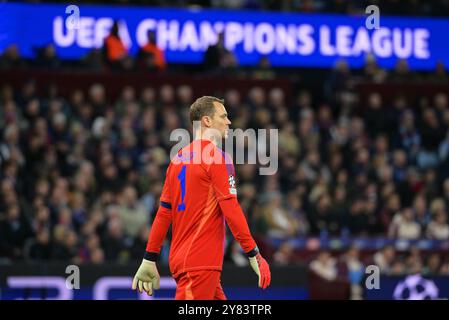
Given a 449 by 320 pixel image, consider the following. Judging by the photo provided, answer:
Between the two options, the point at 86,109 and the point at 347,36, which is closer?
the point at 86,109

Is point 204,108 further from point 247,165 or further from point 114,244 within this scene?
point 247,165

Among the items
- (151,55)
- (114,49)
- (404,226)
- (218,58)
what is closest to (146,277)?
(404,226)

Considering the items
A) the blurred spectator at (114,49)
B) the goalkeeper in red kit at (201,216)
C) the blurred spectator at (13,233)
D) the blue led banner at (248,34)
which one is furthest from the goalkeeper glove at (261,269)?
the blue led banner at (248,34)

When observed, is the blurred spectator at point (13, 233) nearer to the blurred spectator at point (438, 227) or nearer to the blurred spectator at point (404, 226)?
the blurred spectator at point (404, 226)

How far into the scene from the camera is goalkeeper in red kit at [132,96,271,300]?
788 cm

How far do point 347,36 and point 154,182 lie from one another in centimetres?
798

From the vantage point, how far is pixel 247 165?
17.9m

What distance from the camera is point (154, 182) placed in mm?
17234

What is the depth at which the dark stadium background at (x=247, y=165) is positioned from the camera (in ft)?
48.8

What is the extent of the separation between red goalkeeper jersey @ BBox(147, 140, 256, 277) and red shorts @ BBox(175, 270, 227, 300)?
0.05 metres

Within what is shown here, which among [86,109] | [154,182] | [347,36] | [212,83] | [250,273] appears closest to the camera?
[250,273]

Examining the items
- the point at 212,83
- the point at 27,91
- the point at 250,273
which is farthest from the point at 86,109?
the point at 250,273

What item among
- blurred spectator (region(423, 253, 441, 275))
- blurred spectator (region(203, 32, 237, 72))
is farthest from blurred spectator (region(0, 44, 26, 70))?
blurred spectator (region(423, 253, 441, 275))

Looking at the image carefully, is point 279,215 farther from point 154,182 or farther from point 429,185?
point 429,185
